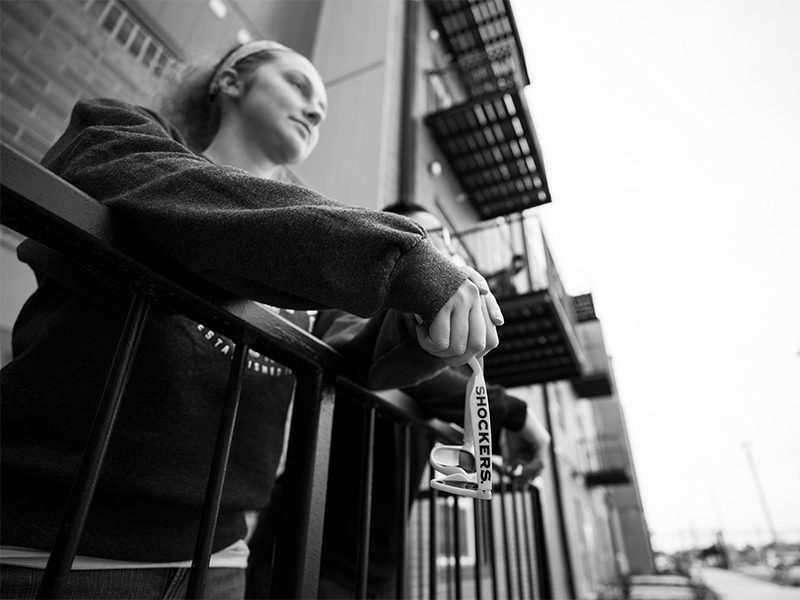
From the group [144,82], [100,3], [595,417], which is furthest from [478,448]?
[595,417]

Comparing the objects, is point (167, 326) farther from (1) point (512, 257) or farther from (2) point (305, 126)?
(1) point (512, 257)

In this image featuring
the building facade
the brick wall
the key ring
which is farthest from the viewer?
the building facade

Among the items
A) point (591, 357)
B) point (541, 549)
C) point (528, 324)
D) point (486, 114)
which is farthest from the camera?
point (591, 357)

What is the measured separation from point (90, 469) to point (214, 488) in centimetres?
19

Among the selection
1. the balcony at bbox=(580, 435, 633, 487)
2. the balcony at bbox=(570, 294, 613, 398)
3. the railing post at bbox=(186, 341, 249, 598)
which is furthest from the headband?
the balcony at bbox=(580, 435, 633, 487)

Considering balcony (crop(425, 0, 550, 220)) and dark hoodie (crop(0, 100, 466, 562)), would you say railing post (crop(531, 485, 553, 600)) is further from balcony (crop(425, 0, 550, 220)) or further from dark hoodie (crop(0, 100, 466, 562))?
balcony (crop(425, 0, 550, 220))

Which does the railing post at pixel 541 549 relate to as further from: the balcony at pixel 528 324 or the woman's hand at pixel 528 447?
the balcony at pixel 528 324

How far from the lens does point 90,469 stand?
1.84 feet

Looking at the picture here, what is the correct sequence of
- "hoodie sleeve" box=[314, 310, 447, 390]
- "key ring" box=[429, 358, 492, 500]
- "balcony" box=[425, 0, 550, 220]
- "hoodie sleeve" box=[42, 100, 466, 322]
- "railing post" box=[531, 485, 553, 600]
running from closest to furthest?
"hoodie sleeve" box=[42, 100, 466, 322] → "key ring" box=[429, 358, 492, 500] → "hoodie sleeve" box=[314, 310, 447, 390] → "railing post" box=[531, 485, 553, 600] → "balcony" box=[425, 0, 550, 220]

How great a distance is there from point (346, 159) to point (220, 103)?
3208mm

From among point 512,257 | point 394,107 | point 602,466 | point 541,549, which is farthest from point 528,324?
point 602,466

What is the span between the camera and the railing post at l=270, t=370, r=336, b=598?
80 cm

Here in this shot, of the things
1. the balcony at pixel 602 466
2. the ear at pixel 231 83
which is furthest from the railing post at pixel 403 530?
the balcony at pixel 602 466

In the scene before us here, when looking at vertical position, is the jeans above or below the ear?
below
